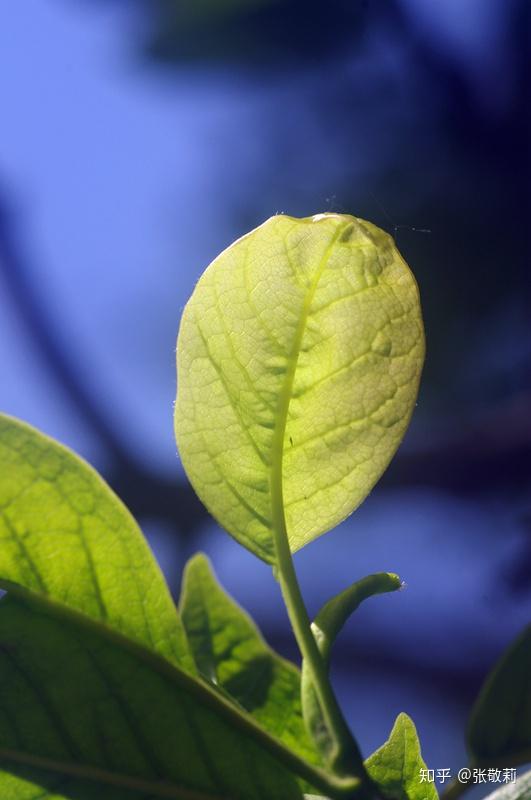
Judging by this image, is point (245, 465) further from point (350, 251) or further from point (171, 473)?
point (171, 473)

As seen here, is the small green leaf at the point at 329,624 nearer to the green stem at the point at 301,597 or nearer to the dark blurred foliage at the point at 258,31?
the green stem at the point at 301,597

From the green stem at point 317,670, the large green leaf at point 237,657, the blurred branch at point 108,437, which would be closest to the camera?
the green stem at point 317,670

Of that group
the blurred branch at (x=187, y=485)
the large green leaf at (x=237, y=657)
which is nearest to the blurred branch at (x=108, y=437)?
the blurred branch at (x=187, y=485)

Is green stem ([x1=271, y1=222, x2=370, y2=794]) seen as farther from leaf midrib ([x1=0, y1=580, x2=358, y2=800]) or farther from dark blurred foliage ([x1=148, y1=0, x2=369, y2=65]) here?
dark blurred foliage ([x1=148, y1=0, x2=369, y2=65])

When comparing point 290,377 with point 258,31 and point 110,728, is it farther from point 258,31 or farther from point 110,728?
point 258,31

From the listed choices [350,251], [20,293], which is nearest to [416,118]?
[20,293]
